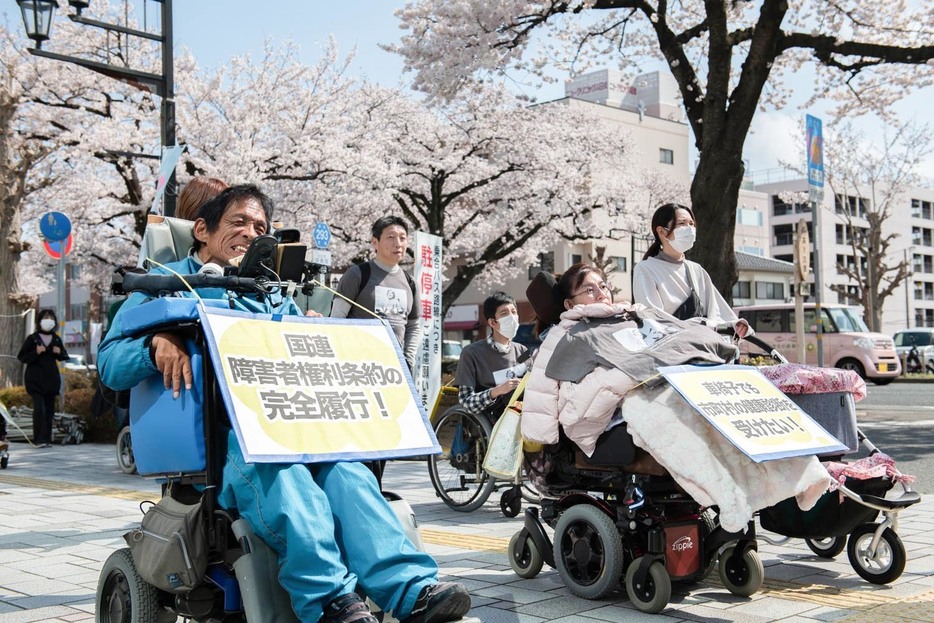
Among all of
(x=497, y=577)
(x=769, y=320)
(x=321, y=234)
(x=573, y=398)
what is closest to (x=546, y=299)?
(x=573, y=398)

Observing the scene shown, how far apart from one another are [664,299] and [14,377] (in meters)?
16.5

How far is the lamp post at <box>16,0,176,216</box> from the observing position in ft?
34.4

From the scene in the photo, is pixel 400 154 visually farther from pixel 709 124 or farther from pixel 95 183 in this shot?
pixel 709 124

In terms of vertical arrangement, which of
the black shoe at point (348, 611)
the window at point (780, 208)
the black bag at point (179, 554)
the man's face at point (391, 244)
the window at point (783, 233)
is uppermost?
the window at point (780, 208)

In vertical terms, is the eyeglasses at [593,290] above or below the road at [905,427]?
above

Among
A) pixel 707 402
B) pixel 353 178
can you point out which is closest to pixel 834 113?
pixel 353 178

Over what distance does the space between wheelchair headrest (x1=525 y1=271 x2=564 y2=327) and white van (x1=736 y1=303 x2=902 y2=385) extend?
61.3 feet

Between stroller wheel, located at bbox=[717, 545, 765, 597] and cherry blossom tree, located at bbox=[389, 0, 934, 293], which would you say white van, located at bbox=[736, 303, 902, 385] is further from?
stroller wheel, located at bbox=[717, 545, 765, 597]

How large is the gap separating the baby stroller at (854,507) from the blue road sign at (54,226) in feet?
38.3

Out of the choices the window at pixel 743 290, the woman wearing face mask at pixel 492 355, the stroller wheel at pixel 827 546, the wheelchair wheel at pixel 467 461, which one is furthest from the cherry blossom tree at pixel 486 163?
the window at pixel 743 290

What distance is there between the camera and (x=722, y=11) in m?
10.5

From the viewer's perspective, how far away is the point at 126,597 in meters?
2.93

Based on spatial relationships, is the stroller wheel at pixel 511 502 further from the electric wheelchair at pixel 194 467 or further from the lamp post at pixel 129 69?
the lamp post at pixel 129 69

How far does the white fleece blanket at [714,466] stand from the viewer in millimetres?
3502
